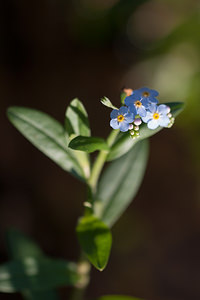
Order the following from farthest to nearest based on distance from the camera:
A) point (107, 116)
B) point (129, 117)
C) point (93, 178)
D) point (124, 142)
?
point (107, 116)
point (93, 178)
point (124, 142)
point (129, 117)

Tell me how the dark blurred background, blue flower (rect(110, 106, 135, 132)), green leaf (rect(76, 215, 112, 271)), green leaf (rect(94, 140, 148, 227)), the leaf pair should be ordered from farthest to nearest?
the dark blurred background < green leaf (rect(94, 140, 148, 227)) < the leaf pair < green leaf (rect(76, 215, 112, 271)) < blue flower (rect(110, 106, 135, 132))

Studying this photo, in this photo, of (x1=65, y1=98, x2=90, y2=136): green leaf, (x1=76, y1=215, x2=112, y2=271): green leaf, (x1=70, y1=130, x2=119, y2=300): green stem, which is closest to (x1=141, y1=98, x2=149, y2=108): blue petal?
(x1=70, y1=130, x2=119, y2=300): green stem

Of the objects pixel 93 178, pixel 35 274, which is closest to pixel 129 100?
pixel 93 178

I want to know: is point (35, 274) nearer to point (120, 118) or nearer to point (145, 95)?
point (120, 118)

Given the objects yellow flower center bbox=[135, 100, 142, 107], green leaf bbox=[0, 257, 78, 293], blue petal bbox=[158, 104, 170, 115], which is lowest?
green leaf bbox=[0, 257, 78, 293]

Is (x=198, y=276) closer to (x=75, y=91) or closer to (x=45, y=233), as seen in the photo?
(x=45, y=233)

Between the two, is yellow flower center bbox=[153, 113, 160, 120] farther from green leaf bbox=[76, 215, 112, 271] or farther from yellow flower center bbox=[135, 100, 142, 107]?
green leaf bbox=[76, 215, 112, 271]

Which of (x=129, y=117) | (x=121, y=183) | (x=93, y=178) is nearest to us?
(x=129, y=117)
